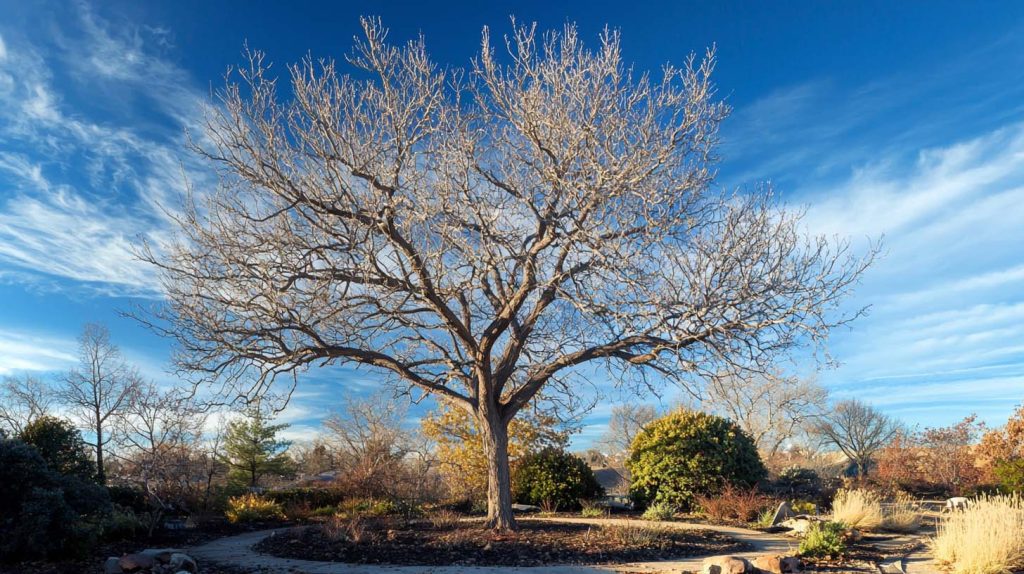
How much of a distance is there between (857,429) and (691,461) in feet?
74.4

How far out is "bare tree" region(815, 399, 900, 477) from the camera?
108ft

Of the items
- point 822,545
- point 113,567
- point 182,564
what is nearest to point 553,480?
point 822,545

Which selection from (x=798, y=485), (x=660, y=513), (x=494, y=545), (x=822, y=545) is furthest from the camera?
(x=798, y=485)

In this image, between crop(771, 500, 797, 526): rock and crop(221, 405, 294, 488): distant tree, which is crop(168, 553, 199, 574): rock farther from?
crop(221, 405, 294, 488): distant tree

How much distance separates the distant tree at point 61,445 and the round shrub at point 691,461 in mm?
11738

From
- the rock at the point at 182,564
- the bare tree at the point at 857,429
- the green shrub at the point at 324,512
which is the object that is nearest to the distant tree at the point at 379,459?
the green shrub at the point at 324,512

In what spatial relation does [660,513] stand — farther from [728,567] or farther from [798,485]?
[798,485]

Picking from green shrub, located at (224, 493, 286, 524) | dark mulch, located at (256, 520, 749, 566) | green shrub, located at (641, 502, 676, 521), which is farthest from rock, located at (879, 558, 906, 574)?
green shrub, located at (224, 493, 286, 524)

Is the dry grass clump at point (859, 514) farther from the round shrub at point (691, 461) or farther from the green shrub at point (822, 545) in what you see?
the round shrub at point (691, 461)

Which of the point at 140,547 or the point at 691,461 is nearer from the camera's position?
the point at 140,547

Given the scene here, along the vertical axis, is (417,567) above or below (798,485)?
above

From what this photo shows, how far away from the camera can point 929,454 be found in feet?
73.6

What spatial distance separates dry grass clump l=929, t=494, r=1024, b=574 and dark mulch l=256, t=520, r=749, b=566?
263 centimetres

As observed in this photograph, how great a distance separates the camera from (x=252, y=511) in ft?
50.9
